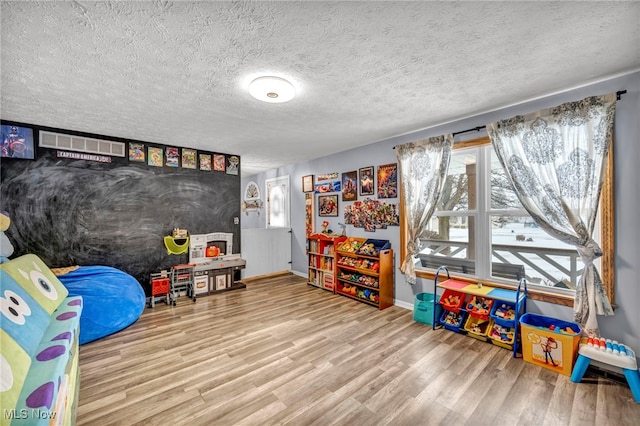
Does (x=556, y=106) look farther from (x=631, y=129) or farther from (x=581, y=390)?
(x=581, y=390)

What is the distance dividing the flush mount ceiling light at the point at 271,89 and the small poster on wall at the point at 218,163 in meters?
2.71

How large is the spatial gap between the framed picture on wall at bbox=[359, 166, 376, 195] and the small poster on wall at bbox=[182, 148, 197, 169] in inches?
114

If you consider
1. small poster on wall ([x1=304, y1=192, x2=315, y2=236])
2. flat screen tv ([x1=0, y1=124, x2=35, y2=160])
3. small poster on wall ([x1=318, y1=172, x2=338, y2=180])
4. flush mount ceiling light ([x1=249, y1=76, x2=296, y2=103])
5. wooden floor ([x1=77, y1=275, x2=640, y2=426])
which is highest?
flush mount ceiling light ([x1=249, y1=76, x2=296, y2=103])

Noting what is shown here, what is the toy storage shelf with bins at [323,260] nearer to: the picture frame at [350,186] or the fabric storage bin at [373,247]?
the fabric storage bin at [373,247]

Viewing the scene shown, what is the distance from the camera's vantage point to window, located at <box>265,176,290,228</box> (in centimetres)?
599

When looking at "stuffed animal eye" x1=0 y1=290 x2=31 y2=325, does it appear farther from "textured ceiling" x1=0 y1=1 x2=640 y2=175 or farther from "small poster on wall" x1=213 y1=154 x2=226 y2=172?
"small poster on wall" x1=213 y1=154 x2=226 y2=172

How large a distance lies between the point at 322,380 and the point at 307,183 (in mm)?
3810

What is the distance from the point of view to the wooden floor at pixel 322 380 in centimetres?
173

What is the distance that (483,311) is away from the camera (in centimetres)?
273

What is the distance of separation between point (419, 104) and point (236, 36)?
6.19ft

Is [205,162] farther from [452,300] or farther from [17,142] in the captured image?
[452,300]

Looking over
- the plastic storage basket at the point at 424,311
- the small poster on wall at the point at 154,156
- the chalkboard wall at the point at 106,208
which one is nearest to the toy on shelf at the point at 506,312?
the plastic storage basket at the point at 424,311

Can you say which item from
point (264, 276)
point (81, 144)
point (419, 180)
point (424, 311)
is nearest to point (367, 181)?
point (419, 180)

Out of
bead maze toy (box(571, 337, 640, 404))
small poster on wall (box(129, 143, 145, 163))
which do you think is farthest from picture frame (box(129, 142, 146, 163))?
bead maze toy (box(571, 337, 640, 404))
